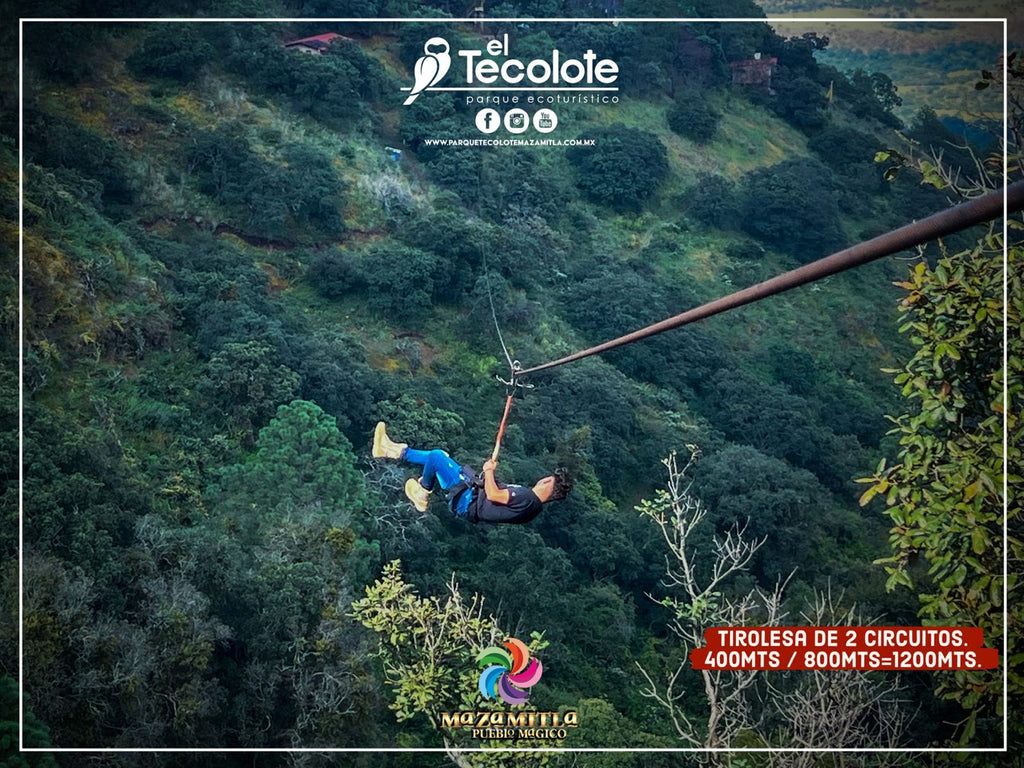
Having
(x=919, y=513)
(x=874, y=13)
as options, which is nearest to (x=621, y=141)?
(x=874, y=13)

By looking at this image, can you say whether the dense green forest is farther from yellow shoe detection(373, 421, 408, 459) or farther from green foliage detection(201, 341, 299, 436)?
yellow shoe detection(373, 421, 408, 459)

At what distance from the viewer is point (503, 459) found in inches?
496

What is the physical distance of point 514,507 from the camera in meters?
5.20

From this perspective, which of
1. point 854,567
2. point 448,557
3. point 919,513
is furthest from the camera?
point 854,567

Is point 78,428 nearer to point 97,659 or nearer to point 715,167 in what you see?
point 97,659

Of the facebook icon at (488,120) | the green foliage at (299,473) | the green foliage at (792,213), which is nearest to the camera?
the facebook icon at (488,120)

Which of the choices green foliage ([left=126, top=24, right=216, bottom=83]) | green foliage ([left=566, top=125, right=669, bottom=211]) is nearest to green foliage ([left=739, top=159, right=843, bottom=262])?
green foliage ([left=566, top=125, right=669, bottom=211])

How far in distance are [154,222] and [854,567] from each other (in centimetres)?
902

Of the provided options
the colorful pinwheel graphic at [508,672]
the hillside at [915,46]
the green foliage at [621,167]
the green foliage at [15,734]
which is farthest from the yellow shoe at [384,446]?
the green foliage at [621,167]

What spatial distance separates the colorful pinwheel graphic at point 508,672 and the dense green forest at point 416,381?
0.18 metres

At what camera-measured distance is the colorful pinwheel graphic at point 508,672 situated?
8033mm

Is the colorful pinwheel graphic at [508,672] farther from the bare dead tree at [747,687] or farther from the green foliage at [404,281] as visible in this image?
the green foliage at [404,281]

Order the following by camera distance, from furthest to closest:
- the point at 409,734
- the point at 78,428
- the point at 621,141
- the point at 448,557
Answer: the point at 621,141
the point at 448,557
the point at 78,428
the point at 409,734

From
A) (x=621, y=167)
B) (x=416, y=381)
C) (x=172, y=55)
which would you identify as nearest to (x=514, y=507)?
(x=416, y=381)
